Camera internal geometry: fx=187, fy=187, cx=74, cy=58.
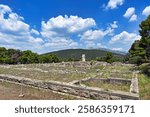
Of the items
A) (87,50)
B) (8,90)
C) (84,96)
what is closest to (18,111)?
(84,96)

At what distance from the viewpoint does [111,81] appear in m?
10.9

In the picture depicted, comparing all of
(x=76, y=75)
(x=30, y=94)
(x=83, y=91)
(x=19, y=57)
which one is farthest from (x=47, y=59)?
(x=83, y=91)

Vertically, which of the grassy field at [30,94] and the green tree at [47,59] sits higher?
the green tree at [47,59]

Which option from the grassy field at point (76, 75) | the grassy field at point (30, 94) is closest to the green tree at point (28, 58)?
the grassy field at point (76, 75)

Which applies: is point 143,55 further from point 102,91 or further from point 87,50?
point 87,50

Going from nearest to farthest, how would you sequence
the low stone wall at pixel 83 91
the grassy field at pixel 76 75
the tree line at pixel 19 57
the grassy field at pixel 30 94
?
the low stone wall at pixel 83 91
the grassy field at pixel 30 94
the grassy field at pixel 76 75
the tree line at pixel 19 57

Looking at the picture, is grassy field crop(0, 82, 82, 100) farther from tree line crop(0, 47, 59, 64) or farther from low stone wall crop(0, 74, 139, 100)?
tree line crop(0, 47, 59, 64)

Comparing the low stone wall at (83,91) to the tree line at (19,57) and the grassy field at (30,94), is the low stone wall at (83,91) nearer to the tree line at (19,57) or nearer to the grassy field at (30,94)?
the grassy field at (30,94)

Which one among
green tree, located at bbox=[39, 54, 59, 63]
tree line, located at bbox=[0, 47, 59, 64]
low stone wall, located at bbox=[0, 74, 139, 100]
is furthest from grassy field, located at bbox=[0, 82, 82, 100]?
green tree, located at bbox=[39, 54, 59, 63]

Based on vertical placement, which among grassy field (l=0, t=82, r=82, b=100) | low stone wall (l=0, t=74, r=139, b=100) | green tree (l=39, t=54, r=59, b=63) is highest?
green tree (l=39, t=54, r=59, b=63)

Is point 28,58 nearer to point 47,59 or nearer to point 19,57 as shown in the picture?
point 19,57

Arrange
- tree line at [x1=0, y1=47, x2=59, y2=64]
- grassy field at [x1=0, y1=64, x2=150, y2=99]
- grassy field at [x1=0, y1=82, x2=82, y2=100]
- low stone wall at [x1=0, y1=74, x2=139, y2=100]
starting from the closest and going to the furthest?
low stone wall at [x1=0, y1=74, x2=139, y2=100] < grassy field at [x1=0, y1=82, x2=82, y2=100] < grassy field at [x1=0, y1=64, x2=150, y2=99] < tree line at [x1=0, y1=47, x2=59, y2=64]

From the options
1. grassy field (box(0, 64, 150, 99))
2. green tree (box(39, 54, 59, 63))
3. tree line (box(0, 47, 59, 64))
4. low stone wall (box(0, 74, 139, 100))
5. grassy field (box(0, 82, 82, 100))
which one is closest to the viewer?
low stone wall (box(0, 74, 139, 100))

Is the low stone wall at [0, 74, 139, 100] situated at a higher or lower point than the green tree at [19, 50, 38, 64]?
lower
